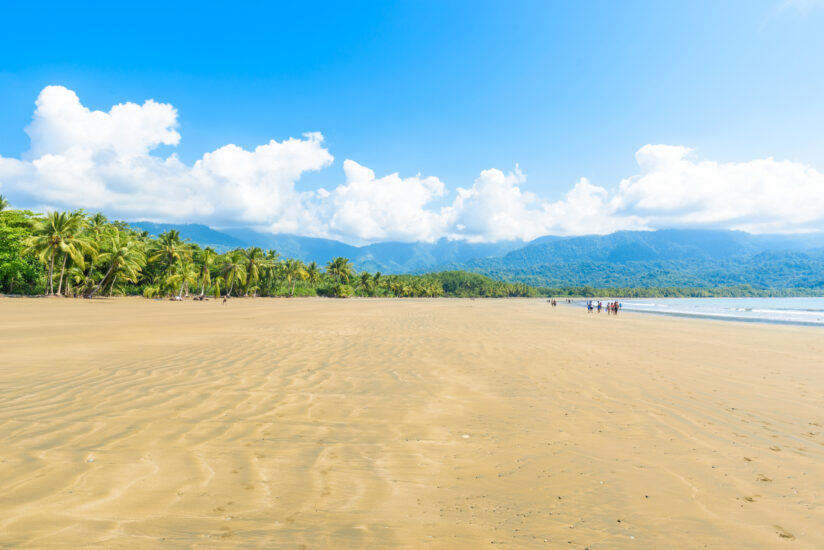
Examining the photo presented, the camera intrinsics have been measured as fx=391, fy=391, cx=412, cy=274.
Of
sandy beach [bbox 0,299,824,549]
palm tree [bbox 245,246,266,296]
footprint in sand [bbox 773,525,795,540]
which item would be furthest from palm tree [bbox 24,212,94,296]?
footprint in sand [bbox 773,525,795,540]

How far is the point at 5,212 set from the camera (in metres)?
54.7

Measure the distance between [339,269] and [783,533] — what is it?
389 feet

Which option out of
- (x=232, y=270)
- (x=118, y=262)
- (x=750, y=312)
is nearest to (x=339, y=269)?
(x=232, y=270)

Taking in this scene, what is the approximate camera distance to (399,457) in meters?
4.76

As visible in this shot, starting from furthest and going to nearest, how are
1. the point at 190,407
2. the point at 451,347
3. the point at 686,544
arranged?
1. the point at 451,347
2. the point at 190,407
3. the point at 686,544

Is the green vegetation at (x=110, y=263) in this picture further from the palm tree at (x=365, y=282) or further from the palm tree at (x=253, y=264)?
the palm tree at (x=365, y=282)

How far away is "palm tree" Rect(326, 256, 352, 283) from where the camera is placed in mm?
117812

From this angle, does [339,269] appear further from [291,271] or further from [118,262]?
[118,262]

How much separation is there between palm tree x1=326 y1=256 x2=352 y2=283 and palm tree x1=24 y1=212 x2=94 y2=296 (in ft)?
230

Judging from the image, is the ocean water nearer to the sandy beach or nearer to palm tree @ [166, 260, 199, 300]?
the sandy beach

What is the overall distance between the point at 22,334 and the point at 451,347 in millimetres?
18147

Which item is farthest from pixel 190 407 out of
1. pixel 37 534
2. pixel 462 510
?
pixel 462 510

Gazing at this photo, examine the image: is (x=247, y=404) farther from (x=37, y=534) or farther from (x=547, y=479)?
(x=547, y=479)

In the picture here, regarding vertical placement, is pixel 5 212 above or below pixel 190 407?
above
